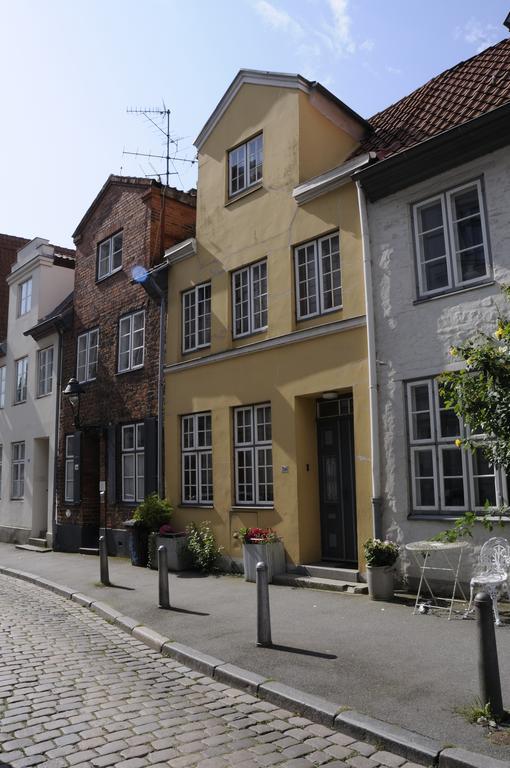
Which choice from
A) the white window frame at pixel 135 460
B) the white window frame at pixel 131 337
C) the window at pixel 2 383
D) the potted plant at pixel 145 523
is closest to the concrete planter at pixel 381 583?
the potted plant at pixel 145 523

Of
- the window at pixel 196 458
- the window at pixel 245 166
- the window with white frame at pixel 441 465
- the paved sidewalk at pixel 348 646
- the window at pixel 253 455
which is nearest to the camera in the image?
the paved sidewalk at pixel 348 646

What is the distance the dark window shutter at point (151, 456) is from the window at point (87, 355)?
3613 mm

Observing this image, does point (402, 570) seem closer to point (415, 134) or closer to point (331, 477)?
point (331, 477)

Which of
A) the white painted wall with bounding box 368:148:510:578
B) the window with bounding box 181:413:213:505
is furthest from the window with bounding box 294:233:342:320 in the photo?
the window with bounding box 181:413:213:505

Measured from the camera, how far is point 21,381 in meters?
22.6

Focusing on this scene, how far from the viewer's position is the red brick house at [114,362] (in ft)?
52.0

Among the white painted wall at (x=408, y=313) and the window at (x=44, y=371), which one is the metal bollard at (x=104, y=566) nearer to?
the white painted wall at (x=408, y=313)

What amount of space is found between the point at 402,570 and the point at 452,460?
5.86ft

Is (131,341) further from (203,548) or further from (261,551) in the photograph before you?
(261,551)

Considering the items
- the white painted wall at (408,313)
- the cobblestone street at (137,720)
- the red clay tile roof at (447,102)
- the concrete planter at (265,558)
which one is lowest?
the cobblestone street at (137,720)

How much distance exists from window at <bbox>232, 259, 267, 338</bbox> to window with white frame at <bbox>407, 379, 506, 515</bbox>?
4.10 metres

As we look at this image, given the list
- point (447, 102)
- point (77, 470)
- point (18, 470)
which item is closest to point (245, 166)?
point (447, 102)

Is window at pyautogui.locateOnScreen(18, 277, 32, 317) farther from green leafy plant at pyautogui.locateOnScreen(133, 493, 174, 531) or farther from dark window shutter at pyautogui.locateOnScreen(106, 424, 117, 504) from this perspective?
green leafy plant at pyautogui.locateOnScreen(133, 493, 174, 531)

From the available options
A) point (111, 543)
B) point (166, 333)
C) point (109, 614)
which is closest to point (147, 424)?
point (166, 333)
